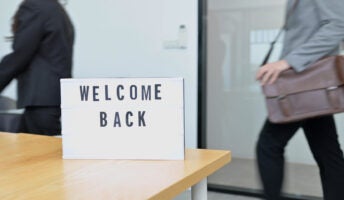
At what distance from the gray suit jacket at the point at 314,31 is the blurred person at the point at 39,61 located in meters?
0.94

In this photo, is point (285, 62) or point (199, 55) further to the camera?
point (199, 55)

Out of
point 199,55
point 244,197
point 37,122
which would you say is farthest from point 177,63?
point 37,122

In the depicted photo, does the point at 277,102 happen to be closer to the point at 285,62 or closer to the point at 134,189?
the point at 285,62

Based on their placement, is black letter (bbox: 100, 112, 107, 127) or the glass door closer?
black letter (bbox: 100, 112, 107, 127)

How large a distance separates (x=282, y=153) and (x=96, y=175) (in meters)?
0.88

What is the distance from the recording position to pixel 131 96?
920 millimetres

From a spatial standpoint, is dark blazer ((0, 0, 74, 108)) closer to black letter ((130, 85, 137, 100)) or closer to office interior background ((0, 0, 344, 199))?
black letter ((130, 85, 137, 100))

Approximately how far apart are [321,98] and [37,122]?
1.14 metres

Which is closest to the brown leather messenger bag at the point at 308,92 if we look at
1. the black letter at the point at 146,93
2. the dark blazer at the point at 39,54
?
the black letter at the point at 146,93

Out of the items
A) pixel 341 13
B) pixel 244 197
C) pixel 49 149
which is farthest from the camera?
pixel 244 197

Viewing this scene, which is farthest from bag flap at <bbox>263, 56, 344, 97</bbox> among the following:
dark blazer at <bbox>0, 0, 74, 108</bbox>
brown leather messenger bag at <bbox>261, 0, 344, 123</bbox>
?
dark blazer at <bbox>0, 0, 74, 108</bbox>

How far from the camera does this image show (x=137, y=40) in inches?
115

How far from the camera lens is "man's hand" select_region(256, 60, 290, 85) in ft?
4.61

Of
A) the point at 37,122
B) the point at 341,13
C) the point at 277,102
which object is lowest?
the point at 37,122
